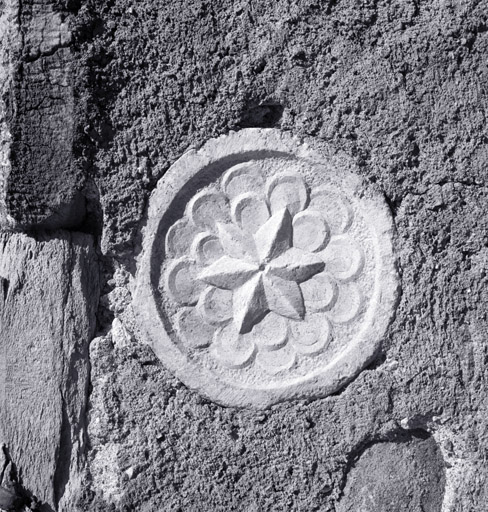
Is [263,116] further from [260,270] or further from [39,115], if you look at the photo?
[39,115]

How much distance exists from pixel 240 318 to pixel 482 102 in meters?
0.92

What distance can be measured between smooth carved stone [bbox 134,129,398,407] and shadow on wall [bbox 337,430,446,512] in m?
0.23

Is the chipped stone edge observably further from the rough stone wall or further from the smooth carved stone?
the smooth carved stone

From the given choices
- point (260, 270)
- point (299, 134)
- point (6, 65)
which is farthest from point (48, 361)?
point (299, 134)

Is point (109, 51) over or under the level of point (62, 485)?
over

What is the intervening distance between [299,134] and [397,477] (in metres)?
1.01

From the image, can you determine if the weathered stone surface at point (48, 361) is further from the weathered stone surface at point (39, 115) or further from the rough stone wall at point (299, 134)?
the weathered stone surface at point (39, 115)

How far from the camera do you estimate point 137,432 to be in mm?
1867

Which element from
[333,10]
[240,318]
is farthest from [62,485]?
[333,10]

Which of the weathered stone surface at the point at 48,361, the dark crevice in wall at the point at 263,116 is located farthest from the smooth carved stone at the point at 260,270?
the weathered stone surface at the point at 48,361

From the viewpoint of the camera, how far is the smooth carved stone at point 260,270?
186cm

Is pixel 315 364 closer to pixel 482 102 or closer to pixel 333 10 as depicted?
pixel 482 102

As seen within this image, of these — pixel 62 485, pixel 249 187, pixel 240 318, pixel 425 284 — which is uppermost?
pixel 249 187

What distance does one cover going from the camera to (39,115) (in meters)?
1.87
